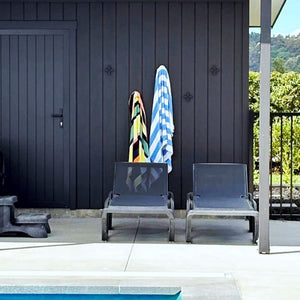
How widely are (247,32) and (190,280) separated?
13.9 ft

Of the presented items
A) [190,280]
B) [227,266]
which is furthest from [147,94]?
[190,280]

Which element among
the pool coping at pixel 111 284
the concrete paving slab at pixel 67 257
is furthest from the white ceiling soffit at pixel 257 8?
the pool coping at pixel 111 284

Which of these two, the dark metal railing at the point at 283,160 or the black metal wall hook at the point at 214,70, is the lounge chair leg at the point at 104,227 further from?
the black metal wall hook at the point at 214,70

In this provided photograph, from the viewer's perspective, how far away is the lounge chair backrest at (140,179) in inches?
262

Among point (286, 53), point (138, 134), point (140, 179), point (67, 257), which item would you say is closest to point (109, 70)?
point (138, 134)

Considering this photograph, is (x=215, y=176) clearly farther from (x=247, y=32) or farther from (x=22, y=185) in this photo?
(x=22, y=185)

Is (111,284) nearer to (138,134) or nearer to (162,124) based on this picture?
(138,134)

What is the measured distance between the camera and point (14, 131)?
25.0 feet

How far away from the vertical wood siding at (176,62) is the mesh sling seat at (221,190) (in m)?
0.84

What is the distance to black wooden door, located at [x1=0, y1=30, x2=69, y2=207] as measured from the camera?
24.7ft

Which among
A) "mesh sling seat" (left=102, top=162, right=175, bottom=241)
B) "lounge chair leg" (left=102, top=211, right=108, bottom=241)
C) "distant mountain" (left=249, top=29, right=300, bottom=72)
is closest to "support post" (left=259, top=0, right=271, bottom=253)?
"mesh sling seat" (left=102, top=162, right=175, bottom=241)

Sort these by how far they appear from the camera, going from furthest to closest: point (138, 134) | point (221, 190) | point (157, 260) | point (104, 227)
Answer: point (138, 134), point (221, 190), point (104, 227), point (157, 260)

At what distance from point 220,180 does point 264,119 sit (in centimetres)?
147

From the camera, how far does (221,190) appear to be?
6.56 meters
